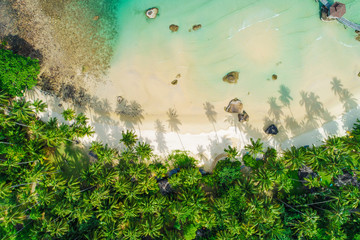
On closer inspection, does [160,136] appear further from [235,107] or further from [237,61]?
[237,61]

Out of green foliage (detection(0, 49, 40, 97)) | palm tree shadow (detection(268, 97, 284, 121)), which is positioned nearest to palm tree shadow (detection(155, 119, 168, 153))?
palm tree shadow (detection(268, 97, 284, 121))

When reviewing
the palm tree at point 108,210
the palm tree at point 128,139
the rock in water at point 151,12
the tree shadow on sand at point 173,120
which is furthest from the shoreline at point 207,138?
the rock in water at point 151,12

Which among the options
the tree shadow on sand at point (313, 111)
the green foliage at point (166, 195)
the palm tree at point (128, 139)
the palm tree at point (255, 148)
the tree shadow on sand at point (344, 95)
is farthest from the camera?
the tree shadow on sand at point (313, 111)

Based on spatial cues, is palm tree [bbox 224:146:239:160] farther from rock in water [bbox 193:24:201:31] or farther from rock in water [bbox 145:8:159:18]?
rock in water [bbox 145:8:159:18]

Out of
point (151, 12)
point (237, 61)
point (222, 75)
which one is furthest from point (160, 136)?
point (151, 12)

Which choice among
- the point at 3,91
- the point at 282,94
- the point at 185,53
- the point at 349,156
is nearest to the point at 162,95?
the point at 185,53

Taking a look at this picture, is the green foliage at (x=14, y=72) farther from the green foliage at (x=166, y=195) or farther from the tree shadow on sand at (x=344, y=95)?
the tree shadow on sand at (x=344, y=95)
